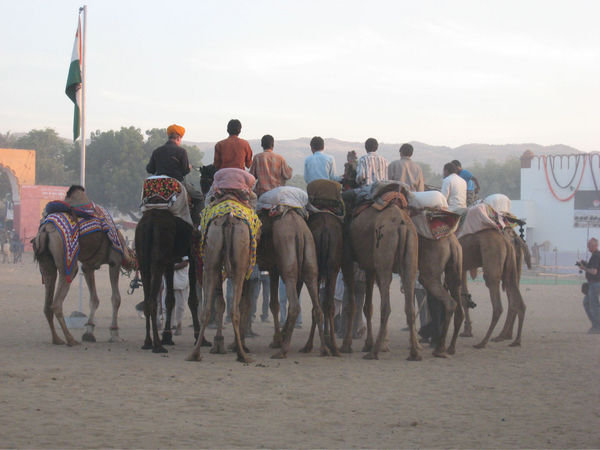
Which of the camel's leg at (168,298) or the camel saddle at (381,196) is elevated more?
the camel saddle at (381,196)

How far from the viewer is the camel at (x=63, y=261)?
1193 centimetres

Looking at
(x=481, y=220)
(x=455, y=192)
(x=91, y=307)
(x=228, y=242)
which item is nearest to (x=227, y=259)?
(x=228, y=242)

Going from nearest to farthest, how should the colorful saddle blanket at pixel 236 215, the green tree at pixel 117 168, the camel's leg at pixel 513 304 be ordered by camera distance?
the colorful saddle blanket at pixel 236 215 → the camel's leg at pixel 513 304 → the green tree at pixel 117 168

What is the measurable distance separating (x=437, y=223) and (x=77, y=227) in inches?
208

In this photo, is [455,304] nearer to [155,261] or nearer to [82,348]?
[155,261]

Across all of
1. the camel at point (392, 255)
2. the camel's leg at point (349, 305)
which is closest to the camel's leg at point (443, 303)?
the camel at point (392, 255)

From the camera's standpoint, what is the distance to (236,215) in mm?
10695

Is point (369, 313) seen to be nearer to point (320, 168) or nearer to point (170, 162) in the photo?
point (320, 168)

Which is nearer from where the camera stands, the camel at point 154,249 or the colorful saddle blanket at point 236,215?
the colorful saddle blanket at point 236,215

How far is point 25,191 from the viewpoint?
188ft

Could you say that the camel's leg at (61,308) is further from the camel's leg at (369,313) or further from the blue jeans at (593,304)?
the blue jeans at (593,304)

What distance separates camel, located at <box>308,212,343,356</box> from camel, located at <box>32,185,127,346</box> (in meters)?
3.27

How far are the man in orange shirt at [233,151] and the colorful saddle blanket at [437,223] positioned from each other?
2697 millimetres

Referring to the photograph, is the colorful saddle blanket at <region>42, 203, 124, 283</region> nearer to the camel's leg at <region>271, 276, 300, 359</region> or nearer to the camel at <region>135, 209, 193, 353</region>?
the camel at <region>135, 209, 193, 353</region>
